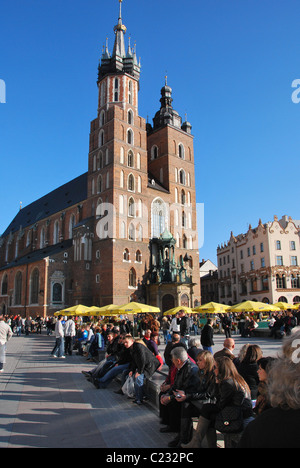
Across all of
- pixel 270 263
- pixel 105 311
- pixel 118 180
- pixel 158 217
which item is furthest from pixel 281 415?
pixel 270 263

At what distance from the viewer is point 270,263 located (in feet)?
152

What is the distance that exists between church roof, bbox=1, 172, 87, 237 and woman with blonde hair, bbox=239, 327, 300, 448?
138 ft

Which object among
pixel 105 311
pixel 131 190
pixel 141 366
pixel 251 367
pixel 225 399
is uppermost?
pixel 131 190

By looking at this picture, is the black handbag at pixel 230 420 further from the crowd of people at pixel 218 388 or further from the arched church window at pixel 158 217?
the arched church window at pixel 158 217

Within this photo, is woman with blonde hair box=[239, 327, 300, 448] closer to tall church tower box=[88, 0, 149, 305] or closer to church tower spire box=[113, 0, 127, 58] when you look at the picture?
tall church tower box=[88, 0, 149, 305]

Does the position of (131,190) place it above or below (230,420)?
above

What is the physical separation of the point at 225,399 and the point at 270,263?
1765 inches

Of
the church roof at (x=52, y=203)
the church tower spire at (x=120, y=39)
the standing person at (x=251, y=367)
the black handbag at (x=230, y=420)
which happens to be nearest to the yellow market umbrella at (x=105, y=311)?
the standing person at (x=251, y=367)

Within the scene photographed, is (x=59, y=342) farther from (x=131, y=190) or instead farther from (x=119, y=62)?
(x=119, y=62)

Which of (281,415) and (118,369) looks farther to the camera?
(118,369)

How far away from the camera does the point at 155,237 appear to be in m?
38.2

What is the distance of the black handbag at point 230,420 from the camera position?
3992mm

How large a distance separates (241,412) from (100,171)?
116ft
